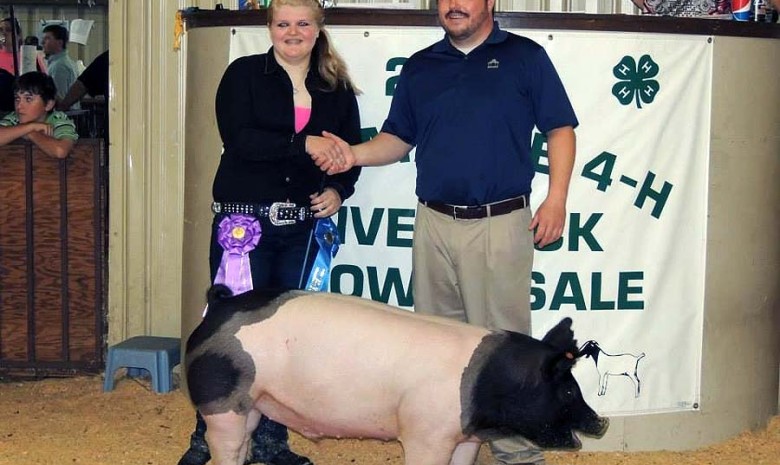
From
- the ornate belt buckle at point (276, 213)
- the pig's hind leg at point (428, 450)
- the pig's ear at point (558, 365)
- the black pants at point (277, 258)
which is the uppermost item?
the ornate belt buckle at point (276, 213)

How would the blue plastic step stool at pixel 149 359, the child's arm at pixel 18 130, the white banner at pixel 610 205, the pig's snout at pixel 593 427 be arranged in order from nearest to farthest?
the pig's snout at pixel 593 427 → the white banner at pixel 610 205 → the blue plastic step stool at pixel 149 359 → the child's arm at pixel 18 130

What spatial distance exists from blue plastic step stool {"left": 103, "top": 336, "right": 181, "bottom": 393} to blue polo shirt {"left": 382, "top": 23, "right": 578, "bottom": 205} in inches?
93.9

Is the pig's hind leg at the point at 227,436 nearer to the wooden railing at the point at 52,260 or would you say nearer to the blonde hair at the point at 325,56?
the blonde hair at the point at 325,56

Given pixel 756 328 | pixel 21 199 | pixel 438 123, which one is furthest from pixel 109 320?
pixel 756 328

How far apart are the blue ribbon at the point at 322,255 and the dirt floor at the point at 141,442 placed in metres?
1.00

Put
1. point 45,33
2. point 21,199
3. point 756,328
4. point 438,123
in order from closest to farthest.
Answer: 1. point 438,123
2. point 756,328
3. point 21,199
4. point 45,33

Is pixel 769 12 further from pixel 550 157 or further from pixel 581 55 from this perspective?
pixel 550 157

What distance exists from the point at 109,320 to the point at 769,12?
4.11m

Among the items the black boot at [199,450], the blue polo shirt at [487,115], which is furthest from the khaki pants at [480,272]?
the black boot at [199,450]

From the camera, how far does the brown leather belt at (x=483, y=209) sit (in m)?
4.83

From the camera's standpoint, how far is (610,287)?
559cm

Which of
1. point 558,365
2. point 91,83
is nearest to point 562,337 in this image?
point 558,365

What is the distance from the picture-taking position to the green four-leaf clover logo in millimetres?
5512

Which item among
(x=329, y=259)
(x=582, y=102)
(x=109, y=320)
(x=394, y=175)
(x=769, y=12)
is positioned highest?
(x=769, y=12)
